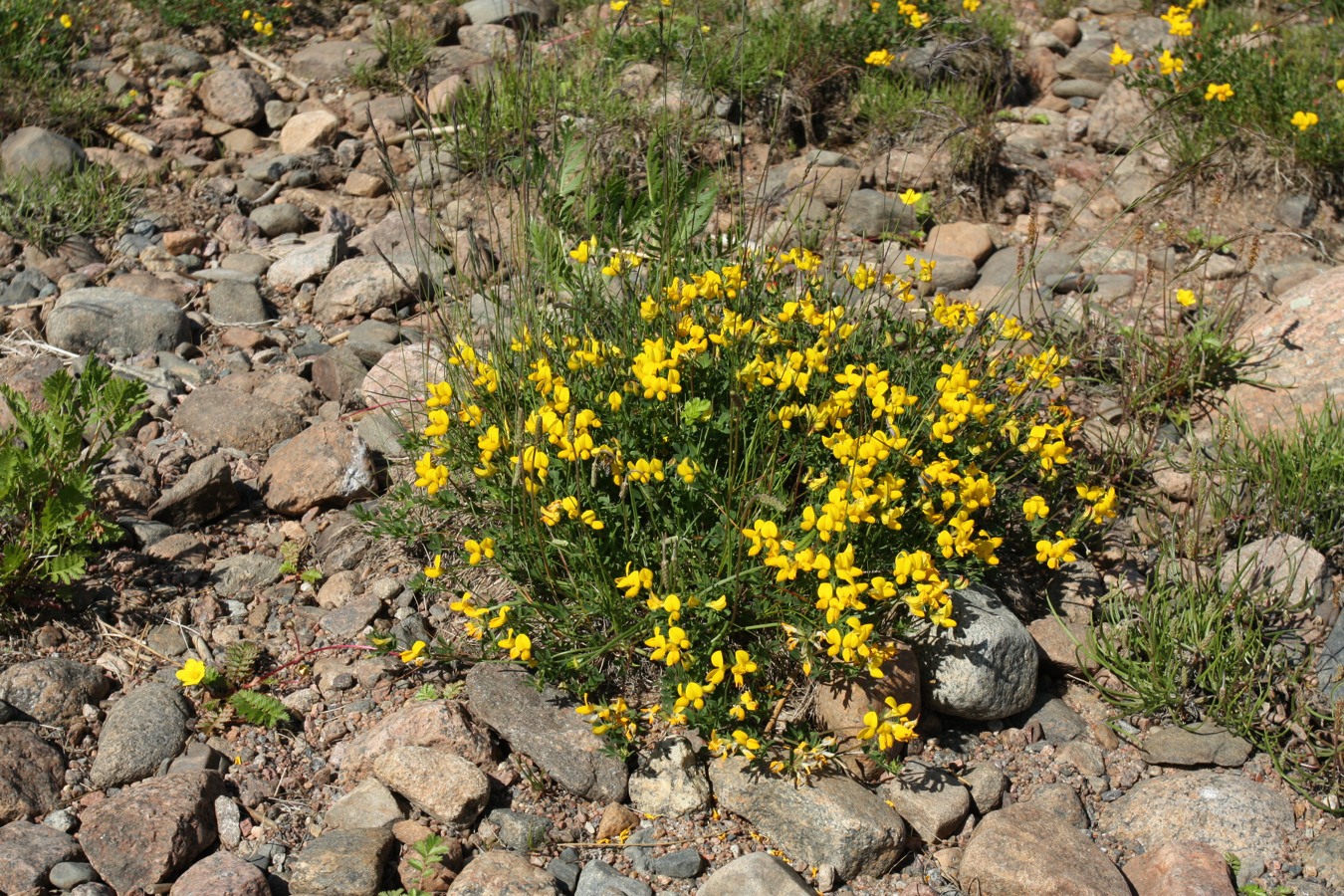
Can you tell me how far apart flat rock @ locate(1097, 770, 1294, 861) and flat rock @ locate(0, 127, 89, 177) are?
5.48 meters

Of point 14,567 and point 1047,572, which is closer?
point 14,567

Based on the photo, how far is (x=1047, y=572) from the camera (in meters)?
3.87

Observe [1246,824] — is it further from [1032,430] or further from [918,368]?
[918,368]

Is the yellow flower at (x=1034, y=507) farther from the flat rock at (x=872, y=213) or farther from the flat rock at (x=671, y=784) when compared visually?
the flat rock at (x=872, y=213)

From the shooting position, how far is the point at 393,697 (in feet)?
11.2

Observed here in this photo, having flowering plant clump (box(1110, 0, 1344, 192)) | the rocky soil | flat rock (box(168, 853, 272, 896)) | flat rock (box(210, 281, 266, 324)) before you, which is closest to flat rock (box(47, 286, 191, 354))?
the rocky soil

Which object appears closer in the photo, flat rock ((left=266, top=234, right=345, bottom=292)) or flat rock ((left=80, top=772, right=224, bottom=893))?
flat rock ((left=80, top=772, right=224, bottom=893))

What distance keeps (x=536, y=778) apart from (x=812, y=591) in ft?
3.05

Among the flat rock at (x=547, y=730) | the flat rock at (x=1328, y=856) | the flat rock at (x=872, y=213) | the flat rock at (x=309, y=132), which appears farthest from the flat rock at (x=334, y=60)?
the flat rock at (x=1328, y=856)

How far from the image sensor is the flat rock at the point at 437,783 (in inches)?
118

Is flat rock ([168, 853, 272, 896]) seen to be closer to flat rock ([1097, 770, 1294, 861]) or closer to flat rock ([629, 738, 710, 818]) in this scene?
flat rock ([629, 738, 710, 818])

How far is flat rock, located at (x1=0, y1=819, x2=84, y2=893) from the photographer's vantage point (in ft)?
8.86

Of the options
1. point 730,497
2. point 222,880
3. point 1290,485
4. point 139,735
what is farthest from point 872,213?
point 222,880

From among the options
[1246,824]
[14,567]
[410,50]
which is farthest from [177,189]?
[1246,824]
